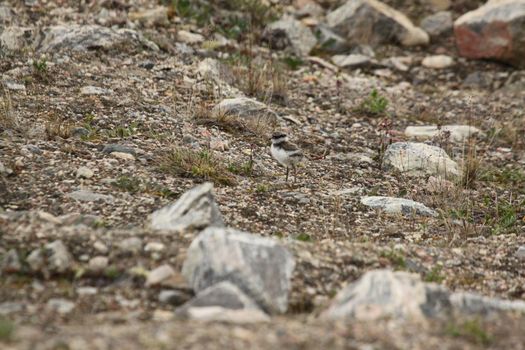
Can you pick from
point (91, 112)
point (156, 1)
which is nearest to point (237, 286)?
point (91, 112)

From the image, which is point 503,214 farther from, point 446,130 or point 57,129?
point 57,129

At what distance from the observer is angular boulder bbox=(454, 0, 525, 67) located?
12961mm

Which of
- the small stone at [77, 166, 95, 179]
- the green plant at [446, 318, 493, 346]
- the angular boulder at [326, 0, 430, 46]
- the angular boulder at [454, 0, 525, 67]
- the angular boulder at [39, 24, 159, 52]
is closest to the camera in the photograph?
the green plant at [446, 318, 493, 346]

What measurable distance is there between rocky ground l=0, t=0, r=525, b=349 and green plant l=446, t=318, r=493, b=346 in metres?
0.01

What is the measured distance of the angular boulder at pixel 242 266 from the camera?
4.70 m

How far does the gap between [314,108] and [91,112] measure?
3723 millimetres

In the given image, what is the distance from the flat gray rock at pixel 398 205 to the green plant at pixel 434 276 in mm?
1676

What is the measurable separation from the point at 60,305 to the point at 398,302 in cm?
205

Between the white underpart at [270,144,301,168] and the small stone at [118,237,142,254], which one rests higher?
the white underpart at [270,144,301,168]

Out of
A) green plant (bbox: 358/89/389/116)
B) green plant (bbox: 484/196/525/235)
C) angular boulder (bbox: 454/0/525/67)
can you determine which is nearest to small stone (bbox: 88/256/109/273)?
green plant (bbox: 484/196/525/235)

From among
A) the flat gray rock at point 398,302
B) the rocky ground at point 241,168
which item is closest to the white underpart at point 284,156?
the rocky ground at point 241,168

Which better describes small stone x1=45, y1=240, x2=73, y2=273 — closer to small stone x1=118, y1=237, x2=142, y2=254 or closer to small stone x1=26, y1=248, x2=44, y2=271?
small stone x1=26, y1=248, x2=44, y2=271

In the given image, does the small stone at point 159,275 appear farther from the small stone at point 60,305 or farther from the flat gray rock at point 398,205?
the flat gray rock at point 398,205

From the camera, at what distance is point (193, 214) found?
5.71m
